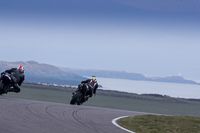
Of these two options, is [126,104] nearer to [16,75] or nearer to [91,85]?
[91,85]

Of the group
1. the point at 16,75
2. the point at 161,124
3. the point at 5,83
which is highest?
the point at 16,75

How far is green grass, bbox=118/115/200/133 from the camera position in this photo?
1523cm

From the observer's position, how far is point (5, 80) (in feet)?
78.5

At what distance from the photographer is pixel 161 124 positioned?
16.7 m

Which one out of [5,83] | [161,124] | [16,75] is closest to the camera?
[161,124]

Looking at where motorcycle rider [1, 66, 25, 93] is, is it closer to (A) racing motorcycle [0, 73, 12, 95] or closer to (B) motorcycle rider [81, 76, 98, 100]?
(A) racing motorcycle [0, 73, 12, 95]

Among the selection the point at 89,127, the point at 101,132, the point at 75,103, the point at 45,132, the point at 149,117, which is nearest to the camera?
the point at 45,132

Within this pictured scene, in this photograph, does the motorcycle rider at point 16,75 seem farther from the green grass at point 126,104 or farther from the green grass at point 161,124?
the green grass at point 126,104

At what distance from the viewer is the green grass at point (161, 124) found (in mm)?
15234

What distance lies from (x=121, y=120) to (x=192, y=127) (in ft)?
10.6

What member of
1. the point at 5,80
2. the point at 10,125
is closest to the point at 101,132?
the point at 10,125

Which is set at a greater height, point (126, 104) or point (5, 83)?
point (5, 83)

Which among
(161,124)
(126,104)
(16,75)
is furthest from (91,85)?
(126,104)

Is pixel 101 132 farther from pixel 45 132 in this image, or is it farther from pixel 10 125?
pixel 10 125
